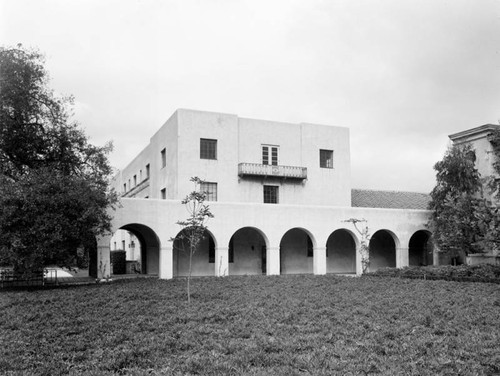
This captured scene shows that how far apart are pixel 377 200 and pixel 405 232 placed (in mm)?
5873

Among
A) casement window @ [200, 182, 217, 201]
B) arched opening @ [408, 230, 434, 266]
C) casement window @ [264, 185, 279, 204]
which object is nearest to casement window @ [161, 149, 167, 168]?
casement window @ [200, 182, 217, 201]

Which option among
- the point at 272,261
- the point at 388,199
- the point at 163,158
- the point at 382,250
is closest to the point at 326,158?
the point at 388,199

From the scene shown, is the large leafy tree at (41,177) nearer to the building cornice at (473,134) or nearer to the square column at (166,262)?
the square column at (166,262)

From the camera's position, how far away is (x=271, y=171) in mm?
31250

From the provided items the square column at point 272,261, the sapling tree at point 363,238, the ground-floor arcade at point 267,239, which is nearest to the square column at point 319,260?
the ground-floor arcade at point 267,239

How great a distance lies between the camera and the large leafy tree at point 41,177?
1861 cm

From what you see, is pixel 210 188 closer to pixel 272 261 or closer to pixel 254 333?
pixel 272 261

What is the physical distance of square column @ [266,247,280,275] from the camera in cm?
2748

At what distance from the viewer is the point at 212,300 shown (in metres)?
14.6

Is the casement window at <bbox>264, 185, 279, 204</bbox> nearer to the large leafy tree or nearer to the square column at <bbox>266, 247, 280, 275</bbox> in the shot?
the square column at <bbox>266, 247, 280, 275</bbox>

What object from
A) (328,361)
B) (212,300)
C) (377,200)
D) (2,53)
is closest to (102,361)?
(328,361)

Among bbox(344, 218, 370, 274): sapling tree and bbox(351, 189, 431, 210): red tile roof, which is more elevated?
bbox(351, 189, 431, 210): red tile roof

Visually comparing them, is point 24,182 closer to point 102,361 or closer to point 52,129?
point 52,129

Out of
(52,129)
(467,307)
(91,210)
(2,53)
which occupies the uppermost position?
(2,53)
